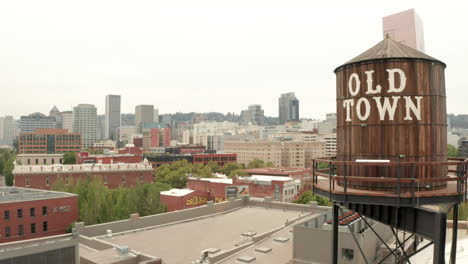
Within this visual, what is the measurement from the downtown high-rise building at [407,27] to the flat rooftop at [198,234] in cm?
3924

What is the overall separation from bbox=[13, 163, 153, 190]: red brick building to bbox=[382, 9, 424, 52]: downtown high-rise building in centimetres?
5476

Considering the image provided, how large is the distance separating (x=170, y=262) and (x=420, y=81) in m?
21.1

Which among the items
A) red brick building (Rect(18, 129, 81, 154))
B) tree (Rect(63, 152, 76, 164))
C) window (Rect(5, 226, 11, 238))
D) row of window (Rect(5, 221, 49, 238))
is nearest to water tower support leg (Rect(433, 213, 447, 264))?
row of window (Rect(5, 221, 49, 238))

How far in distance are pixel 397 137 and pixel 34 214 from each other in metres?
46.2

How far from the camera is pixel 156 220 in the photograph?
1443 inches

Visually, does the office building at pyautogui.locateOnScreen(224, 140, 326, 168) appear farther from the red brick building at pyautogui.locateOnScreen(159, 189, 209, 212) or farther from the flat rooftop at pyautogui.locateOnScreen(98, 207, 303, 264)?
the flat rooftop at pyautogui.locateOnScreen(98, 207, 303, 264)

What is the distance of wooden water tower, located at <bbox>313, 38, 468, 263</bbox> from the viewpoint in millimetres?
11156

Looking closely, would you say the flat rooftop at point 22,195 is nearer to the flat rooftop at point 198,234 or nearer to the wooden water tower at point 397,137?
the flat rooftop at point 198,234

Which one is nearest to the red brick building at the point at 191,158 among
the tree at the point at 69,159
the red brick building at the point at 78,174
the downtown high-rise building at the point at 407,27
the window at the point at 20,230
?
the tree at the point at 69,159

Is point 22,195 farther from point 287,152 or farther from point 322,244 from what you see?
point 287,152

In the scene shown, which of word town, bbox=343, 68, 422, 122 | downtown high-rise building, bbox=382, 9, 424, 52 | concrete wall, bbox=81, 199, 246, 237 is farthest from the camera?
downtown high-rise building, bbox=382, 9, 424, 52

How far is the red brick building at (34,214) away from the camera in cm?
4312

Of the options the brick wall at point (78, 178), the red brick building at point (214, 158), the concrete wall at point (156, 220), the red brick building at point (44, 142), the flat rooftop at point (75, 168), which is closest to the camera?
the concrete wall at point (156, 220)

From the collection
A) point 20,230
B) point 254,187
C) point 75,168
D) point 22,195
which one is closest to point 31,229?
point 20,230
